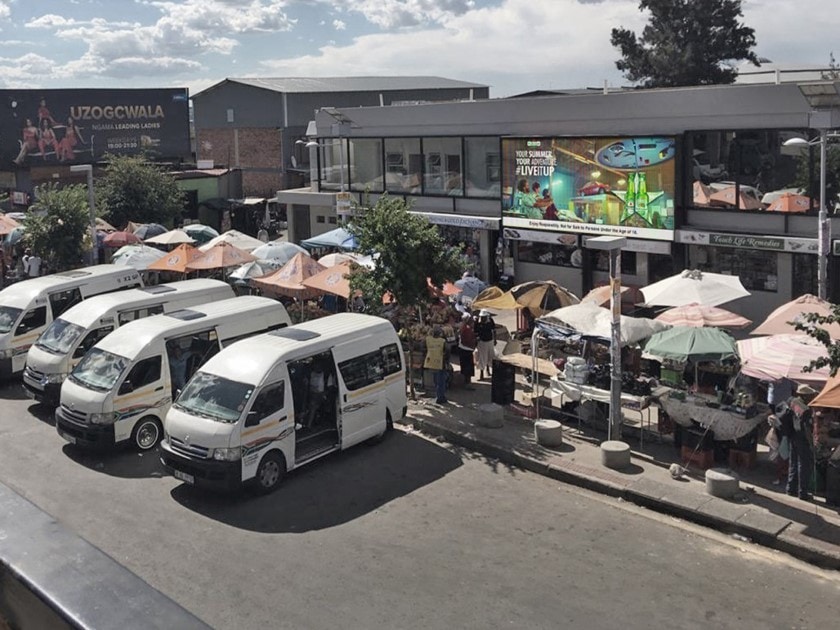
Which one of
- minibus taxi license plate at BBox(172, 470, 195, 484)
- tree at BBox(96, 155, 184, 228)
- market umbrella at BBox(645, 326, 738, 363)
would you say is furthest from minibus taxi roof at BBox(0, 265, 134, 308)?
tree at BBox(96, 155, 184, 228)

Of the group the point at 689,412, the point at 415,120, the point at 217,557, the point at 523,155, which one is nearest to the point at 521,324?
the point at 523,155

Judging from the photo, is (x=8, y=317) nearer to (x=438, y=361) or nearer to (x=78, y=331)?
(x=78, y=331)

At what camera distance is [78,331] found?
18.1 meters

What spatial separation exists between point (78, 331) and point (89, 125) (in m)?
40.0

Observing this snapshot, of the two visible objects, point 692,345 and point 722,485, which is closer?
point 722,485

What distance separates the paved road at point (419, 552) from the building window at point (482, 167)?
14.5m

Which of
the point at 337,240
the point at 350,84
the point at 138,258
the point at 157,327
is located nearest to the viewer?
the point at 157,327

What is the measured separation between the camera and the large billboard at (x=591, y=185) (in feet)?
76.7

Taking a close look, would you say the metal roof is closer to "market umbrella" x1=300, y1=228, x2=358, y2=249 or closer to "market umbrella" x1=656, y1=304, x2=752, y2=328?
"market umbrella" x1=300, y1=228, x2=358, y2=249

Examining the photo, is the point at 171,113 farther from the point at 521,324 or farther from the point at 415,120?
the point at 521,324

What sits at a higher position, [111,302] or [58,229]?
[58,229]

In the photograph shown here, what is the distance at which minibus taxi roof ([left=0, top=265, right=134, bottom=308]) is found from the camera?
20484 mm

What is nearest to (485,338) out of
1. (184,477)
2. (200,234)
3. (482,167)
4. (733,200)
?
(184,477)

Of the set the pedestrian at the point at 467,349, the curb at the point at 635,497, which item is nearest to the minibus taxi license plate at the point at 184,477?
the curb at the point at 635,497
